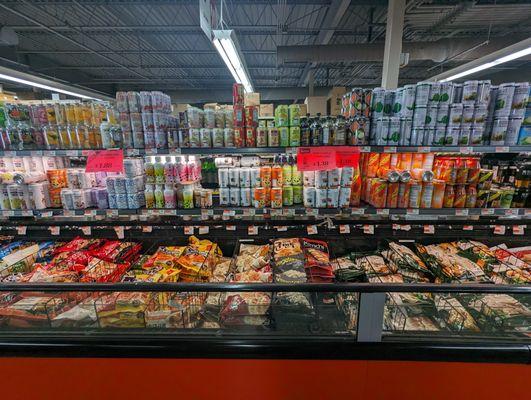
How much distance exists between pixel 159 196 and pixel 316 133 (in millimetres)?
1276

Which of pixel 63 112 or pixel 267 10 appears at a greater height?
pixel 267 10

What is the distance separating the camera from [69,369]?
4.86 feet

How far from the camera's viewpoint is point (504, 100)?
66.3 inches

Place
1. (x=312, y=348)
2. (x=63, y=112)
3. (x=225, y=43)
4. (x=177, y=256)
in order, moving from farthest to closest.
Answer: (x=225, y=43), (x=177, y=256), (x=63, y=112), (x=312, y=348)

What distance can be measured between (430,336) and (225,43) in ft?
12.6

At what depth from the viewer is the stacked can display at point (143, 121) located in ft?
6.01

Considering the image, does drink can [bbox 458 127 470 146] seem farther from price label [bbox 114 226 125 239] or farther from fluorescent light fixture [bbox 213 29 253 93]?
price label [bbox 114 226 125 239]

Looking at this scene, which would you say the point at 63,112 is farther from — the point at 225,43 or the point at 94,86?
the point at 94,86

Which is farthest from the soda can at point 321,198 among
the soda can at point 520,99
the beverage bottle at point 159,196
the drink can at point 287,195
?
the soda can at point 520,99

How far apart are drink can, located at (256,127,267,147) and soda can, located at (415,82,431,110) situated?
1.04 meters

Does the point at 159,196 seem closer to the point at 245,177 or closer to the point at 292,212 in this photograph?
the point at 245,177

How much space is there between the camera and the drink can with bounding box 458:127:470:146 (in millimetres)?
1712

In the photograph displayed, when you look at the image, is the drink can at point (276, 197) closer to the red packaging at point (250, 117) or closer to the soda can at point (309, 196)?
the soda can at point (309, 196)

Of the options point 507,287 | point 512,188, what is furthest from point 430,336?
point 512,188
